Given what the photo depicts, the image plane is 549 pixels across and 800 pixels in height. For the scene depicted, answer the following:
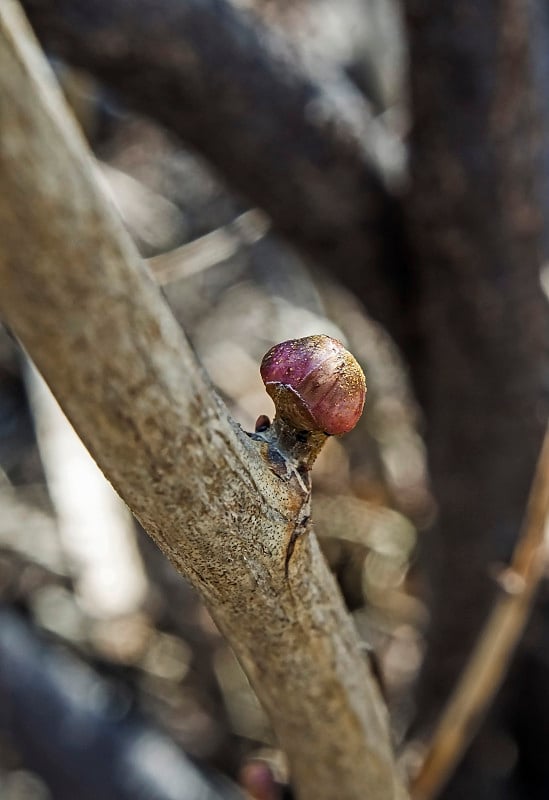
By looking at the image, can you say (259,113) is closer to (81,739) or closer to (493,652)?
(493,652)

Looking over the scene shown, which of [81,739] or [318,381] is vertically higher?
[318,381]

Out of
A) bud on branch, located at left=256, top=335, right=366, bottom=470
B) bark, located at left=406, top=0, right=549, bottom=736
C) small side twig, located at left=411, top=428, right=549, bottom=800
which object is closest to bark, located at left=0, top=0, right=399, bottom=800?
bud on branch, located at left=256, top=335, right=366, bottom=470

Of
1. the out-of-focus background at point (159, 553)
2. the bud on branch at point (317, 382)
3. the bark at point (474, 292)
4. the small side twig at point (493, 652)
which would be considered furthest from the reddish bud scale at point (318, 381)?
the bark at point (474, 292)

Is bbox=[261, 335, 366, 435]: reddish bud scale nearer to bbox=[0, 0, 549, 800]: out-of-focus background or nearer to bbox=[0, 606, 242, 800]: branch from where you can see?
bbox=[0, 0, 549, 800]: out-of-focus background

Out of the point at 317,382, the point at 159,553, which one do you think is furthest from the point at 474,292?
the point at 159,553

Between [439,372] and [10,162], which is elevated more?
[439,372]

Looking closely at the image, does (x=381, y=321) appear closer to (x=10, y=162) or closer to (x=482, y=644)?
(x=482, y=644)

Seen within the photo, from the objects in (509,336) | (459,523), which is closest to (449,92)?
(509,336)
